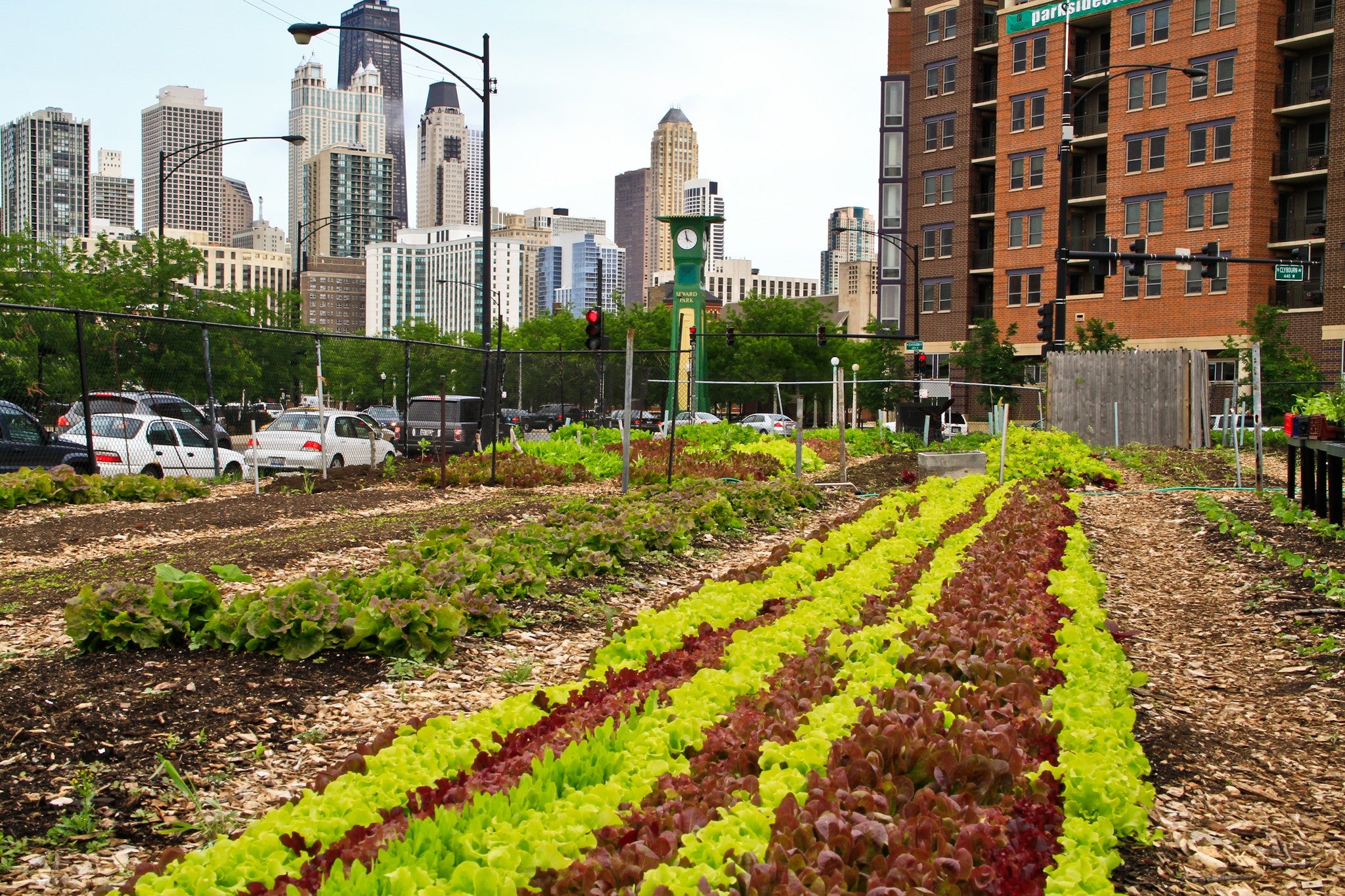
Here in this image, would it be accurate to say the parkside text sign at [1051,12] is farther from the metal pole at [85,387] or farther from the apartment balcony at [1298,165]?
the apartment balcony at [1298,165]

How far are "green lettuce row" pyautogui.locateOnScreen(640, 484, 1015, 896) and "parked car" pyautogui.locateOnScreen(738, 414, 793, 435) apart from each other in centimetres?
3192

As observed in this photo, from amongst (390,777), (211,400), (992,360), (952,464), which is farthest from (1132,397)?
(390,777)

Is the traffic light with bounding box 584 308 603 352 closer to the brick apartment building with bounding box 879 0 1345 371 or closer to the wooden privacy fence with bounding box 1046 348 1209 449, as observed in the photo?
the wooden privacy fence with bounding box 1046 348 1209 449

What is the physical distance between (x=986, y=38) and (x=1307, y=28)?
17.4m

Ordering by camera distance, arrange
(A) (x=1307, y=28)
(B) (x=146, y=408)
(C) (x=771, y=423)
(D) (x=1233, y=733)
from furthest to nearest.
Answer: (A) (x=1307, y=28) < (C) (x=771, y=423) < (B) (x=146, y=408) < (D) (x=1233, y=733)

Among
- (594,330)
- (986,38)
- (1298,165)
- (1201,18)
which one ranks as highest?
(986,38)

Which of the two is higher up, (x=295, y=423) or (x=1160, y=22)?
(x=1160, y=22)

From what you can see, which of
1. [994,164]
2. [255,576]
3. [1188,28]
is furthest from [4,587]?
[994,164]

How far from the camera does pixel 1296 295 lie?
49.1 m

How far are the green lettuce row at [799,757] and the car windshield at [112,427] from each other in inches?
527

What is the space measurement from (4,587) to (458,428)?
54.9ft

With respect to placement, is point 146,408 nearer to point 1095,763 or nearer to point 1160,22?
point 1095,763

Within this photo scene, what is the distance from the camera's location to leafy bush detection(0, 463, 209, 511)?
13.5m

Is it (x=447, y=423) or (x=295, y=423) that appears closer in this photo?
(x=295, y=423)
